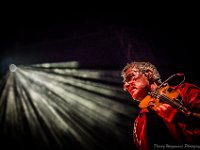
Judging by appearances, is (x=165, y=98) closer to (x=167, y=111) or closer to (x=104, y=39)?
(x=167, y=111)

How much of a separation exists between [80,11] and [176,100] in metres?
2.71

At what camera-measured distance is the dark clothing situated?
11.9 ft

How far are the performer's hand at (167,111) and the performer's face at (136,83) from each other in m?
0.59

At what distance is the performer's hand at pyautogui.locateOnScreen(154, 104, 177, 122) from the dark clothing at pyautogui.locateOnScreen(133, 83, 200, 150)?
0.02 m

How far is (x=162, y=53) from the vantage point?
4.65 metres

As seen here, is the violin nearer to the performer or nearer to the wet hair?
the performer

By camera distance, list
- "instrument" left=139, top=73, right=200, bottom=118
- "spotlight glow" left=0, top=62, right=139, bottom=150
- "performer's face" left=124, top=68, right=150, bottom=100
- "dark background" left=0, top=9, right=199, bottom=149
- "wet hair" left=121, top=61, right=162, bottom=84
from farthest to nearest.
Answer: "spotlight glow" left=0, top=62, right=139, bottom=150, "dark background" left=0, top=9, right=199, bottom=149, "wet hair" left=121, top=61, right=162, bottom=84, "performer's face" left=124, top=68, right=150, bottom=100, "instrument" left=139, top=73, right=200, bottom=118

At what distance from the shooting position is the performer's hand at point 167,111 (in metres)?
3.63

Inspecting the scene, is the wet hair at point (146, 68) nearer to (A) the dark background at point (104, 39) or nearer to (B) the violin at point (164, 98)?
(A) the dark background at point (104, 39)

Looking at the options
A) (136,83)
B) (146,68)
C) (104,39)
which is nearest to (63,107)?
(104,39)

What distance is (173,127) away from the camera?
12.2 ft

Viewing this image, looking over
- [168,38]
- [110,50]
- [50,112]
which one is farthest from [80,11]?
[50,112]

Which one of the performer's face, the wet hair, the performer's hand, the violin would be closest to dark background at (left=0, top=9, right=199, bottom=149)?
the wet hair

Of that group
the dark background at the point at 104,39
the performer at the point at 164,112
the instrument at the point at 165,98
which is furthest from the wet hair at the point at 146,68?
the instrument at the point at 165,98
